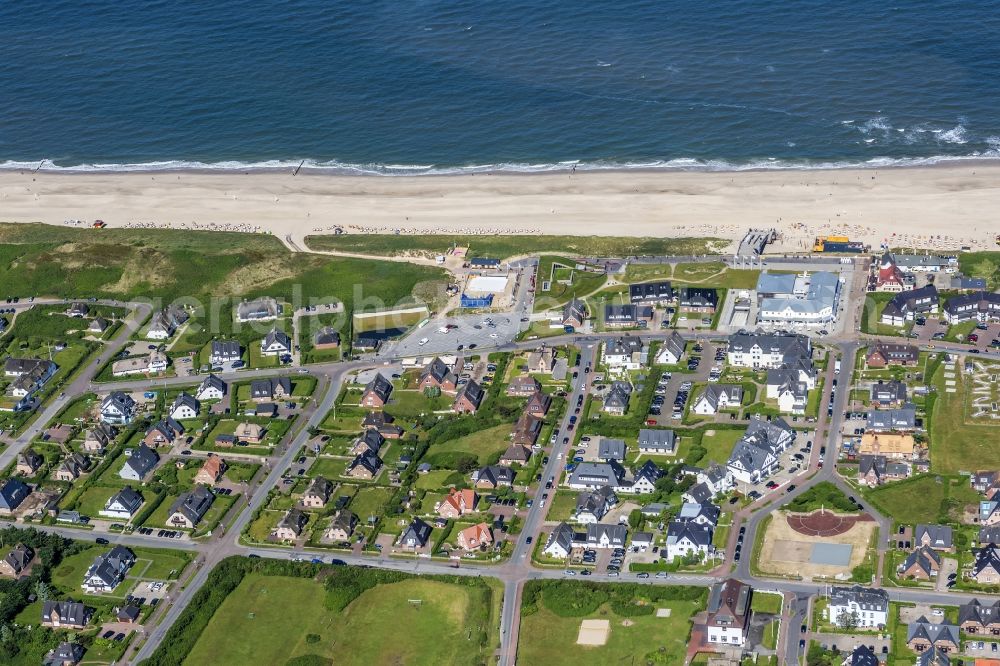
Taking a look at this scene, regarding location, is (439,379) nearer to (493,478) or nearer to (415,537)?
(493,478)

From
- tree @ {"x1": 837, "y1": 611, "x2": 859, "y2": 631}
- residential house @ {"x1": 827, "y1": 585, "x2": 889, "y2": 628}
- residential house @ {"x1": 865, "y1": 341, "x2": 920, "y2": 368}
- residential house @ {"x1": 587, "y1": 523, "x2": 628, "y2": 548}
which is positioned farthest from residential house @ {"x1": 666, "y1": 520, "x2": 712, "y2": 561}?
residential house @ {"x1": 865, "y1": 341, "x2": 920, "y2": 368}

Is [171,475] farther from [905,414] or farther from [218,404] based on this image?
[905,414]

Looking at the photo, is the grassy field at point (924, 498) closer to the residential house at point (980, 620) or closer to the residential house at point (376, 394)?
the residential house at point (980, 620)

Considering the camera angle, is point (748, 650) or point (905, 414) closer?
point (748, 650)

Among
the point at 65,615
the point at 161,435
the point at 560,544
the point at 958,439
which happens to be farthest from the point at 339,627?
the point at 958,439

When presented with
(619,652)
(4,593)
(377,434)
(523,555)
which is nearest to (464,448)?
(377,434)

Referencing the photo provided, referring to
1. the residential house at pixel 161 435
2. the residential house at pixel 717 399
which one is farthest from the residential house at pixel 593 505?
the residential house at pixel 161 435

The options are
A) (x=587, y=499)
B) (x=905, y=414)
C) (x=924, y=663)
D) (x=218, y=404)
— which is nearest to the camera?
(x=924, y=663)

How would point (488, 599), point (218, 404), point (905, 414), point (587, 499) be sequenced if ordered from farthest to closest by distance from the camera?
point (218, 404), point (905, 414), point (587, 499), point (488, 599)

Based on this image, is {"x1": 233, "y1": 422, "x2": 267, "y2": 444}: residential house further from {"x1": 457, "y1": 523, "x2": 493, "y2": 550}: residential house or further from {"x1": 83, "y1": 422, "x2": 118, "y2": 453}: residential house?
{"x1": 457, "y1": 523, "x2": 493, "y2": 550}: residential house
